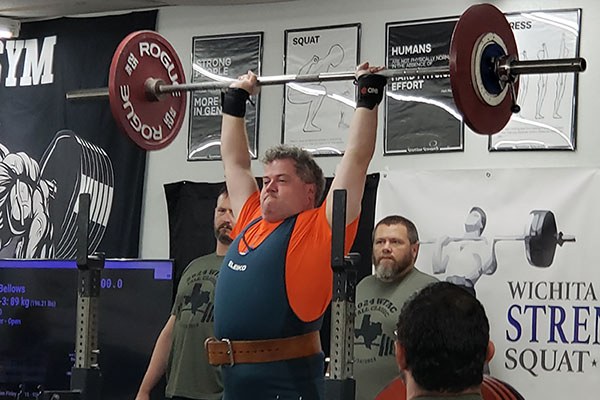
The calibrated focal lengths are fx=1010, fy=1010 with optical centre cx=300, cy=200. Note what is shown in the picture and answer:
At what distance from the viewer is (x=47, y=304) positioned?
5.80 m

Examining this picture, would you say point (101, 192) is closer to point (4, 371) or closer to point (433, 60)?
point (4, 371)

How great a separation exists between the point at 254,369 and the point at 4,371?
3.12 metres

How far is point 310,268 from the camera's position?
10.5 feet

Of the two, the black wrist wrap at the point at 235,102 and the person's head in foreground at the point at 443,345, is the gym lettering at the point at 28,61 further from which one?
the person's head in foreground at the point at 443,345

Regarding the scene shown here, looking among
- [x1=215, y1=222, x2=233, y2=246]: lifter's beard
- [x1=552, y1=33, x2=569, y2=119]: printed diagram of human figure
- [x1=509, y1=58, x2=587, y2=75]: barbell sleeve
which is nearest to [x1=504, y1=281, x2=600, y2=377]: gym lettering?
[x1=552, y1=33, x2=569, y2=119]: printed diagram of human figure

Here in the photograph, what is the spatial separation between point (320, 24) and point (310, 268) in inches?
106

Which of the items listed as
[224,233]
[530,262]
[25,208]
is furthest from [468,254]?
[25,208]

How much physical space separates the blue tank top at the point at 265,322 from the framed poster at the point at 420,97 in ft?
6.82

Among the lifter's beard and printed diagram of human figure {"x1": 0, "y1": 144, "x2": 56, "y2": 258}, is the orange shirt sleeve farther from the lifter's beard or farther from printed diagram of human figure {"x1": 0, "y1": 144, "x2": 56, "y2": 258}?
printed diagram of human figure {"x1": 0, "y1": 144, "x2": 56, "y2": 258}

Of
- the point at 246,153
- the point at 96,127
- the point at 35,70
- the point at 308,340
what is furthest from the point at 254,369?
the point at 35,70

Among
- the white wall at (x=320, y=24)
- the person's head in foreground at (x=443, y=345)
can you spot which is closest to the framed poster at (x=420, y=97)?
the white wall at (x=320, y=24)

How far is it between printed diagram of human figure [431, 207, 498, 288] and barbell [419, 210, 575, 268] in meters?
0.17

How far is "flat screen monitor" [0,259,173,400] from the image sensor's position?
5.48 m

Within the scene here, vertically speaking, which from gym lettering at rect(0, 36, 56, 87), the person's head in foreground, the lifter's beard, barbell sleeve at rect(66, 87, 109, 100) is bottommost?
the person's head in foreground
